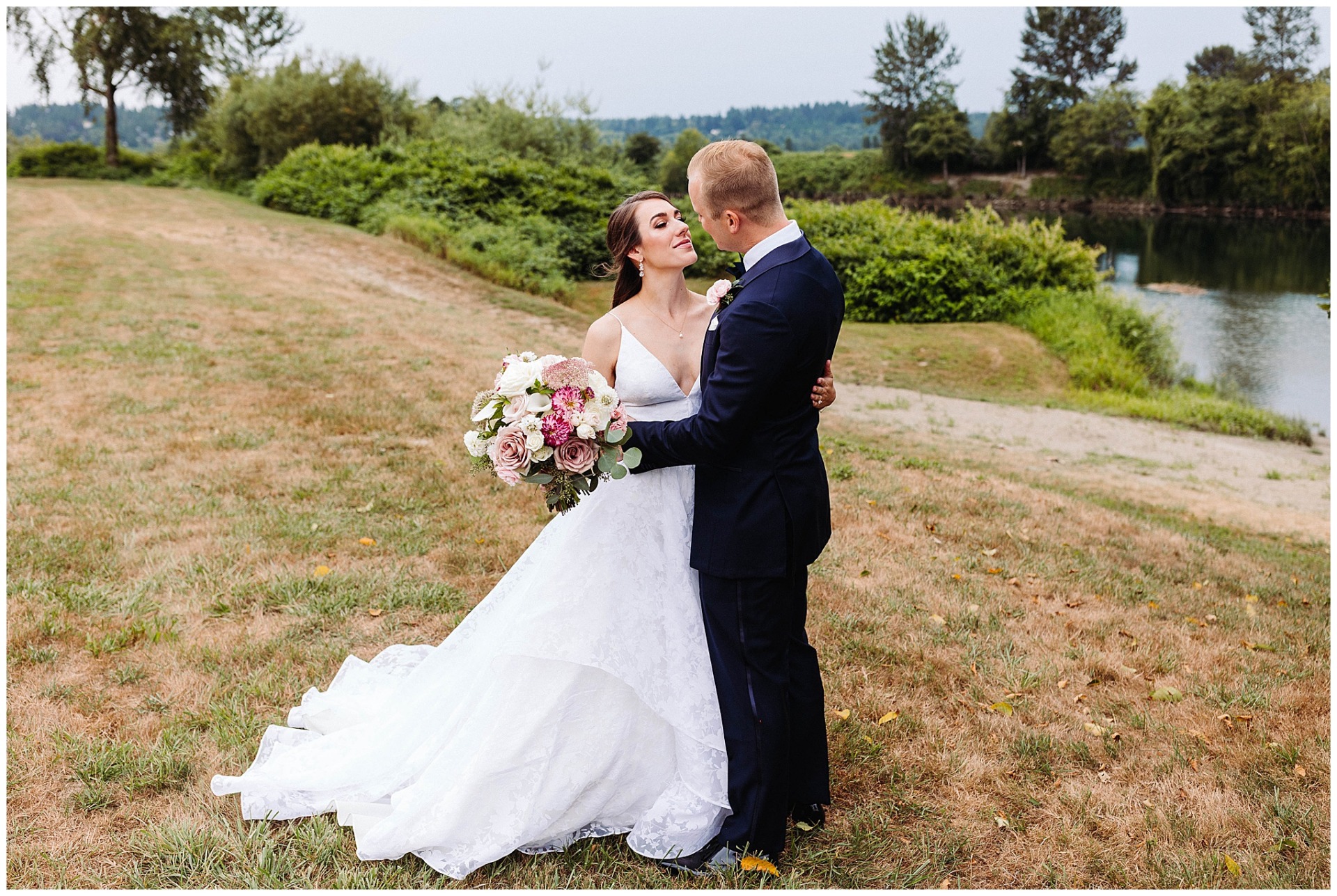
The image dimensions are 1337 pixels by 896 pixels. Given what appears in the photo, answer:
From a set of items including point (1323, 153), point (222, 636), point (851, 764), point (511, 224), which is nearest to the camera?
point (851, 764)

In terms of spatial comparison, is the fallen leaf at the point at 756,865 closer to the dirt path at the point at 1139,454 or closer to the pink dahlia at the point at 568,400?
the pink dahlia at the point at 568,400

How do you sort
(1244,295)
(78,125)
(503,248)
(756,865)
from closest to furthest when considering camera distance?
(756,865), (503,248), (1244,295), (78,125)

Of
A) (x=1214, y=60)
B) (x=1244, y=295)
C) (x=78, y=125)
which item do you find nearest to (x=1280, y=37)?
(x=1214, y=60)

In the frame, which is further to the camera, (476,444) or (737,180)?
(476,444)

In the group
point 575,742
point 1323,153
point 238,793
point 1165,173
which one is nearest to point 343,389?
point 238,793

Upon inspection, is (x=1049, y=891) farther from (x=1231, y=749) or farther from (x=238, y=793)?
(x=238, y=793)

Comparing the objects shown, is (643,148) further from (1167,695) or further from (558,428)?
(558,428)

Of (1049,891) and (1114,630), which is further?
(1114,630)

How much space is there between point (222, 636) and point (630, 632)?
8.36 feet

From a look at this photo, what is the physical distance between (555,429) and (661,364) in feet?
1.67

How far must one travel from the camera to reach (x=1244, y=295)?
83.9 ft

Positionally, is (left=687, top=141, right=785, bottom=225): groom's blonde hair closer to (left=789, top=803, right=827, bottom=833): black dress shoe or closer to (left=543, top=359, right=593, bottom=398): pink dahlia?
(left=543, top=359, right=593, bottom=398): pink dahlia

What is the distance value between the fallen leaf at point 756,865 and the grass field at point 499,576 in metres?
0.04

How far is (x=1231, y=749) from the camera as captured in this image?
391cm
